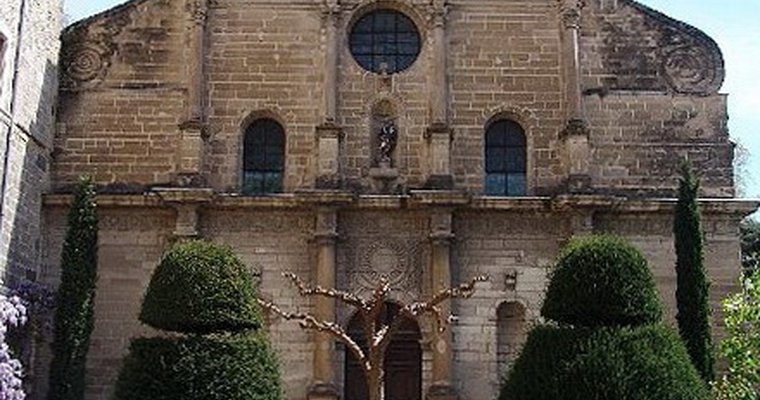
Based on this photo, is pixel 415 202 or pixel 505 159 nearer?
pixel 415 202

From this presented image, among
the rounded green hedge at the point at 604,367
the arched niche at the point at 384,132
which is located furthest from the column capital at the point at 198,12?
the rounded green hedge at the point at 604,367

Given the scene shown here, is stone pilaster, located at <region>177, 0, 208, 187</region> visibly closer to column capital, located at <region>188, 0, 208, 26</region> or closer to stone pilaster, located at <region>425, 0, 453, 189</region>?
column capital, located at <region>188, 0, 208, 26</region>

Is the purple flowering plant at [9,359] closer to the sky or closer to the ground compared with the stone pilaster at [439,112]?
closer to the ground

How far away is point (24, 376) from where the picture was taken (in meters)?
18.3

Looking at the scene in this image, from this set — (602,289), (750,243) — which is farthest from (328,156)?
(750,243)

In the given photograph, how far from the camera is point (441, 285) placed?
1930 centimetres

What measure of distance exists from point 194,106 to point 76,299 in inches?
169

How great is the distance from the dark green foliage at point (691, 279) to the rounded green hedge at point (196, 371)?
818 centimetres

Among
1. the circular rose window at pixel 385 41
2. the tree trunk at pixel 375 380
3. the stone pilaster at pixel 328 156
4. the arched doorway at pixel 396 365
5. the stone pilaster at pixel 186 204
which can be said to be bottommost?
the tree trunk at pixel 375 380

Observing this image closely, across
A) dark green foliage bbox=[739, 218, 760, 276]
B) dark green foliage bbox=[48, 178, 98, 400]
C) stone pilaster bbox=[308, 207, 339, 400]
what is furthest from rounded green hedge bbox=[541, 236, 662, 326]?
dark green foliage bbox=[739, 218, 760, 276]

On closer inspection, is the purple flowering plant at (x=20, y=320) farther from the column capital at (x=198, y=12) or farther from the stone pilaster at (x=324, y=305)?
the column capital at (x=198, y=12)

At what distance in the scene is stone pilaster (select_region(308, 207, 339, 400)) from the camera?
61.7 feet

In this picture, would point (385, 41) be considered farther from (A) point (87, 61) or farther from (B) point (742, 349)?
(B) point (742, 349)

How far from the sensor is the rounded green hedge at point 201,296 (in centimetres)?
1309
